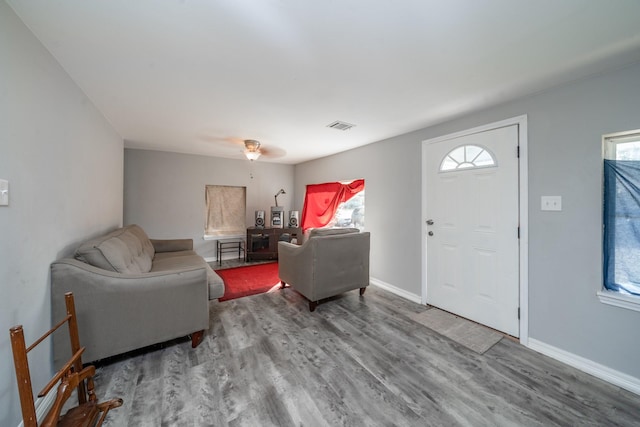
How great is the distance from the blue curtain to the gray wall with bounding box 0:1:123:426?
382 centimetres

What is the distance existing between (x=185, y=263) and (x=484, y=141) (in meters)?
3.78

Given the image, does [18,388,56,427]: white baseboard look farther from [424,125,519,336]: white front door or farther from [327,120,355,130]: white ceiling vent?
[424,125,519,336]: white front door

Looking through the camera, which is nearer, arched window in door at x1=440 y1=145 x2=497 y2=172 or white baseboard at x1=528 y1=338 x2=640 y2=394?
white baseboard at x1=528 y1=338 x2=640 y2=394

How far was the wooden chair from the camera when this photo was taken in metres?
0.94

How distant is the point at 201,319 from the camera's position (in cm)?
208

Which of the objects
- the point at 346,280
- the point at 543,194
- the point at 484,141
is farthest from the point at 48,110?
the point at 543,194

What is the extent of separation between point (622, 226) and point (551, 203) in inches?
16.6

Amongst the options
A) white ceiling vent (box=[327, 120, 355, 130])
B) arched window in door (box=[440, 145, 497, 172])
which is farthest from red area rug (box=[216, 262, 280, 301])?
arched window in door (box=[440, 145, 497, 172])

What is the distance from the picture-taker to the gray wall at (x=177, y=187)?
440 centimetres

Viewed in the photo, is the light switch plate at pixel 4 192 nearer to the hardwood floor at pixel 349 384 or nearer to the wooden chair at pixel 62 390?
the wooden chair at pixel 62 390

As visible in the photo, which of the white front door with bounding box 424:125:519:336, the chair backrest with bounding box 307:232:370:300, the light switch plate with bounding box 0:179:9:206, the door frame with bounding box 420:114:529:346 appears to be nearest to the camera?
the light switch plate with bounding box 0:179:9:206

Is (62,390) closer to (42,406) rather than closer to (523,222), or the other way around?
(42,406)

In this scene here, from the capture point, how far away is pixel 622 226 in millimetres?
1746

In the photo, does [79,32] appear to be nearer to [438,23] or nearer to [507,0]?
[438,23]
